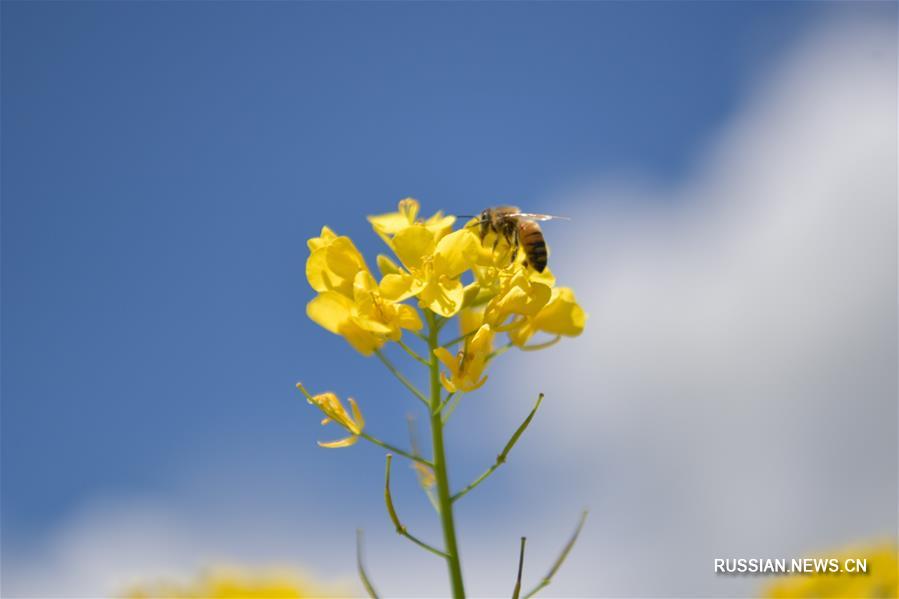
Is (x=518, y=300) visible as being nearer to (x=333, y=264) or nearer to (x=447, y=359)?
(x=447, y=359)

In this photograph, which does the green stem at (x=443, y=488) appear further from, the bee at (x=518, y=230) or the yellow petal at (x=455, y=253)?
the bee at (x=518, y=230)

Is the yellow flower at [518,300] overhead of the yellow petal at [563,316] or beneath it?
beneath

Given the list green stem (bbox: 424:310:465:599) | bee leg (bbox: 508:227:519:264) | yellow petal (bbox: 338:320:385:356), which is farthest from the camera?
bee leg (bbox: 508:227:519:264)

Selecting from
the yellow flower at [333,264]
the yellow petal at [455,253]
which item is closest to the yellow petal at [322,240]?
the yellow flower at [333,264]

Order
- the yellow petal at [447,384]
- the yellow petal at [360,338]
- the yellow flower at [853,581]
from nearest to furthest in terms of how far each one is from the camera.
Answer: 1. the yellow petal at [447,384]
2. the yellow petal at [360,338]
3. the yellow flower at [853,581]

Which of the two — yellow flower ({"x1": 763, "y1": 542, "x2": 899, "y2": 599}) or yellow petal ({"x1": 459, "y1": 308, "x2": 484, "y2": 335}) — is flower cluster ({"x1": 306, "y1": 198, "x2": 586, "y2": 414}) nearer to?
yellow petal ({"x1": 459, "y1": 308, "x2": 484, "y2": 335})

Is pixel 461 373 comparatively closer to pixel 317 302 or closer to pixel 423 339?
pixel 423 339

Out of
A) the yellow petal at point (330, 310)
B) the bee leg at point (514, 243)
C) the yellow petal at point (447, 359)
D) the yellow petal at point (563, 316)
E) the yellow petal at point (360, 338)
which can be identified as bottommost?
the yellow petal at point (447, 359)

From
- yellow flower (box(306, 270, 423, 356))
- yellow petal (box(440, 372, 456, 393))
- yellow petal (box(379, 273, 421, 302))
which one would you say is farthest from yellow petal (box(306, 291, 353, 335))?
yellow petal (box(440, 372, 456, 393))
